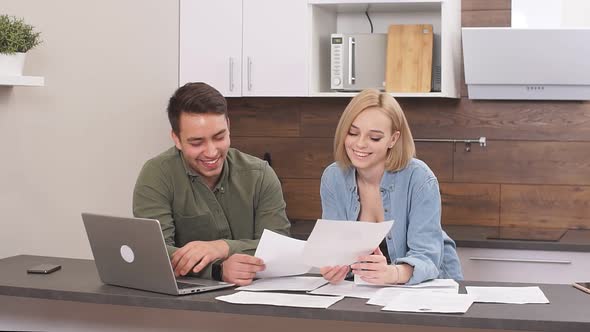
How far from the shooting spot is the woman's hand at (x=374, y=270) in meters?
2.56

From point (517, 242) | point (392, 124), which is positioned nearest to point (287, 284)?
point (392, 124)

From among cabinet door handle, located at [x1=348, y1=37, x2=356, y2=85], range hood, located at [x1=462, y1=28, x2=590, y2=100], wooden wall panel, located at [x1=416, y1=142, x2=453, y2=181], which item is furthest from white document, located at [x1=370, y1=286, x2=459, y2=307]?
wooden wall panel, located at [x1=416, y1=142, x2=453, y2=181]

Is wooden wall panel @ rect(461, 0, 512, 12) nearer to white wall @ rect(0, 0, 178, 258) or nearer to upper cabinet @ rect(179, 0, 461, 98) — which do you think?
upper cabinet @ rect(179, 0, 461, 98)

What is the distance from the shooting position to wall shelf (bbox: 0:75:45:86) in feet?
9.73

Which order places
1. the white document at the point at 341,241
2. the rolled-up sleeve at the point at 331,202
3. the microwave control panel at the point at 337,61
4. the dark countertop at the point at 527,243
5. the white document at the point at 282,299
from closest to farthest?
the white document at the point at 282,299
the white document at the point at 341,241
the rolled-up sleeve at the point at 331,202
the dark countertop at the point at 527,243
the microwave control panel at the point at 337,61

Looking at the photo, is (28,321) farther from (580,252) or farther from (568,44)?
(568,44)

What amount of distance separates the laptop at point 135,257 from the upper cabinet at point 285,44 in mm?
1822

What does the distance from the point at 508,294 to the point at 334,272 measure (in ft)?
1.59

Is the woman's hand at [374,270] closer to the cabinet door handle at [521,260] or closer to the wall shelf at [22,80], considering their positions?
the wall shelf at [22,80]

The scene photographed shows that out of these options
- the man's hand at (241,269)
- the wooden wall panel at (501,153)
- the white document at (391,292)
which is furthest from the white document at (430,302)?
the wooden wall panel at (501,153)

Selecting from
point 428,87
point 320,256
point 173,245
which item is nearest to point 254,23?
point 428,87

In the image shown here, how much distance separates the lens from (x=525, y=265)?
3.94m

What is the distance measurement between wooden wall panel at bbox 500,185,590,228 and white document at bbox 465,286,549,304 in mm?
1849

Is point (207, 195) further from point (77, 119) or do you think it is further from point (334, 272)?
point (77, 119)
